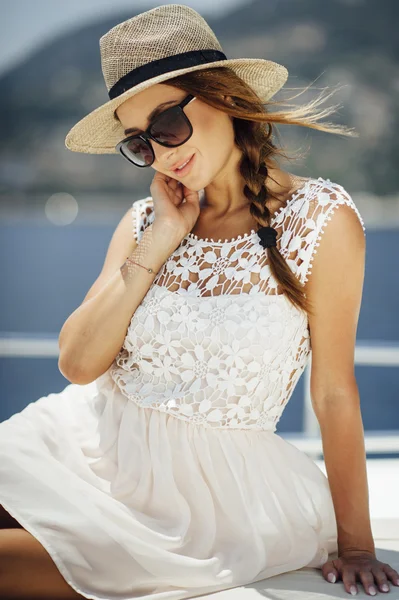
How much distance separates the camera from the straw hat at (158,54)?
230 centimetres

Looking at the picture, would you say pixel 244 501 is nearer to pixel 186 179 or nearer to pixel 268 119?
pixel 186 179

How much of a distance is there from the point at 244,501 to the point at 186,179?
878 millimetres

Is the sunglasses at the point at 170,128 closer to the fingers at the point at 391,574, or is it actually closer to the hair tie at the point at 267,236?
the hair tie at the point at 267,236

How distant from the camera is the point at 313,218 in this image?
2303mm

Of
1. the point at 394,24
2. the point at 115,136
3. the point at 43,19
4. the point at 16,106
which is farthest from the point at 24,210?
the point at 115,136

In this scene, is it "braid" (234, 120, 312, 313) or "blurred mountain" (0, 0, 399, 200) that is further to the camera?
"blurred mountain" (0, 0, 399, 200)

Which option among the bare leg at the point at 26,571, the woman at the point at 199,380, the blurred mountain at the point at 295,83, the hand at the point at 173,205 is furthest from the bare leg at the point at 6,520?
the blurred mountain at the point at 295,83

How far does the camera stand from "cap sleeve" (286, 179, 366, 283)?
2264mm

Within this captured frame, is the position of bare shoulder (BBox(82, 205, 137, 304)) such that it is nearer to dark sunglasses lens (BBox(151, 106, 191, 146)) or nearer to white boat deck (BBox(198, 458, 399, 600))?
dark sunglasses lens (BBox(151, 106, 191, 146))

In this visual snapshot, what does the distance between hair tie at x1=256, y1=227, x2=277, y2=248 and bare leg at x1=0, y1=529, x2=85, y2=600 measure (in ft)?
3.16

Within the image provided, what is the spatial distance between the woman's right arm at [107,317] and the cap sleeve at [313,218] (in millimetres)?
366

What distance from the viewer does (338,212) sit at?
228cm

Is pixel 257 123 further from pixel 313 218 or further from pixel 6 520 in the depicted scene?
pixel 6 520

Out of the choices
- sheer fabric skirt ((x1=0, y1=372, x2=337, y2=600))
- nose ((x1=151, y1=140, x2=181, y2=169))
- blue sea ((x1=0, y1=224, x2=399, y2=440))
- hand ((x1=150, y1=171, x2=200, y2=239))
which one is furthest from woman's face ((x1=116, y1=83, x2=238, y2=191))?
blue sea ((x1=0, y1=224, x2=399, y2=440))
